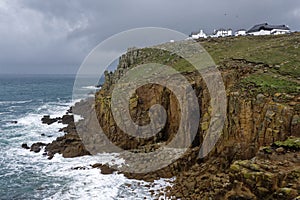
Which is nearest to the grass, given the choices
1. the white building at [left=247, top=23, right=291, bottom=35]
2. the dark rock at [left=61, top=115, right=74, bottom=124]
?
the white building at [left=247, top=23, right=291, bottom=35]

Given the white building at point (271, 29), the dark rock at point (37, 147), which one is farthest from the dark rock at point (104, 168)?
the white building at point (271, 29)

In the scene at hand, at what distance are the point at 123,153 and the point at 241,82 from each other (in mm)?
14900

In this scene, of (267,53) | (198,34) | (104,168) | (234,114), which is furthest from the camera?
(198,34)

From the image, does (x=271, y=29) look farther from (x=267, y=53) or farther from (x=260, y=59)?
(x=260, y=59)

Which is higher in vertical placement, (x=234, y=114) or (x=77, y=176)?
(x=234, y=114)

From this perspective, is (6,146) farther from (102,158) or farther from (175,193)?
(175,193)

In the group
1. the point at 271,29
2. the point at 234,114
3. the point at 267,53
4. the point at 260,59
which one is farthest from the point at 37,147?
the point at 271,29

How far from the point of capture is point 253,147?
78.8 feet

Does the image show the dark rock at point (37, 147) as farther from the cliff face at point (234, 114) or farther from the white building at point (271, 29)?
the white building at point (271, 29)

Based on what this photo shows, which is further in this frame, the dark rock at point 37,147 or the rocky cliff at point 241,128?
the dark rock at point 37,147

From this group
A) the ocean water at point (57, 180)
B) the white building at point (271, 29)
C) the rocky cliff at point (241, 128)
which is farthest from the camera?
the white building at point (271, 29)

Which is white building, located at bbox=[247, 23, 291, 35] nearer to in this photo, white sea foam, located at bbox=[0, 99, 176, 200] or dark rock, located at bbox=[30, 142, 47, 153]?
white sea foam, located at bbox=[0, 99, 176, 200]

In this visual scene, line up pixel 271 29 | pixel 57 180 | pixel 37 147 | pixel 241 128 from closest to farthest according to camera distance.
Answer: pixel 241 128 → pixel 57 180 → pixel 37 147 → pixel 271 29

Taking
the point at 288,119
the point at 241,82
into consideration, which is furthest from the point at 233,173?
the point at 241,82
